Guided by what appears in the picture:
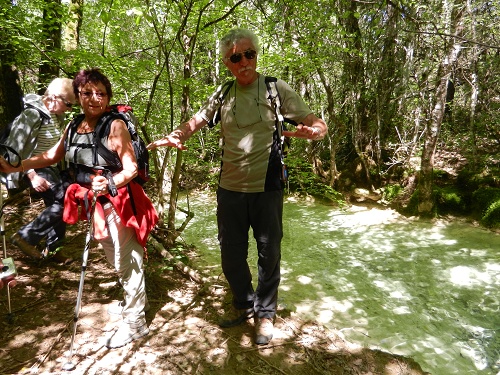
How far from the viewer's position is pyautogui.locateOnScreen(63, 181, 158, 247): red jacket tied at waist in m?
2.27

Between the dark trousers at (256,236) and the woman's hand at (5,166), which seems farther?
the dark trousers at (256,236)

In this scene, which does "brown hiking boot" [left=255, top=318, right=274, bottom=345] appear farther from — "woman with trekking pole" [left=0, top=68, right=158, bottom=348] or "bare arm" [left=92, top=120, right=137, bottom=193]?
"bare arm" [left=92, top=120, right=137, bottom=193]

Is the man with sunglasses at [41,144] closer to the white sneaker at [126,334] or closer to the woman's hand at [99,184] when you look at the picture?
the white sneaker at [126,334]

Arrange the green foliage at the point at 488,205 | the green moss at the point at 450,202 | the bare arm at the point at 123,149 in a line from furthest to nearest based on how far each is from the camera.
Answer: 1. the green moss at the point at 450,202
2. the green foliage at the point at 488,205
3. the bare arm at the point at 123,149

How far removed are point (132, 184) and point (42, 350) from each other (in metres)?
1.49

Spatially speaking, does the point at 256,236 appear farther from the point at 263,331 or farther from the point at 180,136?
the point at 180,136

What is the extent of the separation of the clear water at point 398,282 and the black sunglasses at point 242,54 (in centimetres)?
274

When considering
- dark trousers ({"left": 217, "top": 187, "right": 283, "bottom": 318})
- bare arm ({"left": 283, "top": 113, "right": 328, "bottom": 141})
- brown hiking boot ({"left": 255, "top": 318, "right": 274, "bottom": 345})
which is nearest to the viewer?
bare arm ({"left": 283, "top": 113, "right": 328, "bottom": 141})

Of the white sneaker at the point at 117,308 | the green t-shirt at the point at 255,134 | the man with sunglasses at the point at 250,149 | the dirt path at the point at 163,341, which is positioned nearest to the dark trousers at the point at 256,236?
the man with sunglasses at the point at 250,149

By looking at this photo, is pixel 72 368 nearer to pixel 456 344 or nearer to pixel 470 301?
pixel 456 344

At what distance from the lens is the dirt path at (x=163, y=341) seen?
239 cm

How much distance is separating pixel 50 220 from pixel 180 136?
2126 millimetres

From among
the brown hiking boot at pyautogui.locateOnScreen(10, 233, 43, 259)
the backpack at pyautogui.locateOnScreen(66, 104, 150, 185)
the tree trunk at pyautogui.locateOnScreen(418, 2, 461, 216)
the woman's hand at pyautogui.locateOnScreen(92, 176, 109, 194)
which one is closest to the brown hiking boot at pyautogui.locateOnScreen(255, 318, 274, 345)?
the backpack at pyautogui.locateOnScreen(66, 104, 150, 185)

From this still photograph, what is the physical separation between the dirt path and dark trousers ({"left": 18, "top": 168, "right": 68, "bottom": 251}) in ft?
1.29
